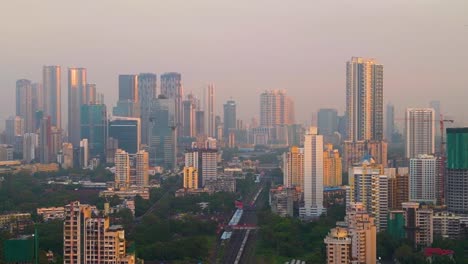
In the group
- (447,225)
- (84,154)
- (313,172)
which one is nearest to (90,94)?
(84,154)

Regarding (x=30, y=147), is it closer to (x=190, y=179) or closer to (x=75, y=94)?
(x=75, y=94)

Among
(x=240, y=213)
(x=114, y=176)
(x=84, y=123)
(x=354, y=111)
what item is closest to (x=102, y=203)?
(x=240, y=213)

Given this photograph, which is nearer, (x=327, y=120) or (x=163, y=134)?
(x=327, y=120)

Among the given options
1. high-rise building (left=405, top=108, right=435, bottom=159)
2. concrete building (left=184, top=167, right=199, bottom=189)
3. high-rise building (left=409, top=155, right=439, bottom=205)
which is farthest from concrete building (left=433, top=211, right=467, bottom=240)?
concrete building (left=184, top=167, right=199, bottom=189)

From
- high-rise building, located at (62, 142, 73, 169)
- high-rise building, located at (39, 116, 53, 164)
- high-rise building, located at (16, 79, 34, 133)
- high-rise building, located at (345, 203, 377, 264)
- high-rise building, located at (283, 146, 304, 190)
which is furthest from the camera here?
high-rise building, located at (16, 79, 34, 133)

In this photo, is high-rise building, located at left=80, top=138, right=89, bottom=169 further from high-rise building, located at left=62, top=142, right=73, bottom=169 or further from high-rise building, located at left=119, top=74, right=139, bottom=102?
high-rise building, located at left=119, top=74, right=139, bottom=102

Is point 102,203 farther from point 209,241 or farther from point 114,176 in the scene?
point 114,176

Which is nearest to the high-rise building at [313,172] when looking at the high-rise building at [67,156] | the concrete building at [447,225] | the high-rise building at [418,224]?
the concrete building at [447,225]

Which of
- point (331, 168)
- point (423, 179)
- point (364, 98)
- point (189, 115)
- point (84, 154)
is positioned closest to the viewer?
point (423, 179)
